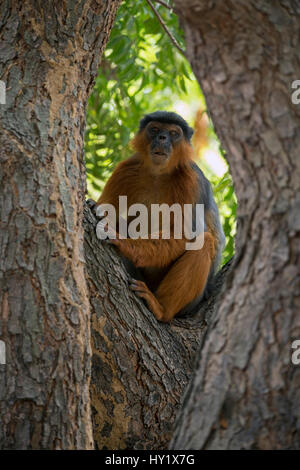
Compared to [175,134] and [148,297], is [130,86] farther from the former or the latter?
[148,297]

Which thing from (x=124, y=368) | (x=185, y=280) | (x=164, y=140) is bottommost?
(x=124, y=368)

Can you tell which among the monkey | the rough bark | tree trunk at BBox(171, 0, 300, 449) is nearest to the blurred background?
the monkey

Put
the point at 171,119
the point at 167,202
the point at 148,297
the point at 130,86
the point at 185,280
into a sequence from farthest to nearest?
the point at 130,86 < the point at 171,119 < the point at 167,202 < the point at 185,280 < the point at 148,297

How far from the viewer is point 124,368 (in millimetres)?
4379

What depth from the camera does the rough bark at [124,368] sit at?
4309 millimetres

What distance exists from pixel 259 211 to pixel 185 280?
305 cm

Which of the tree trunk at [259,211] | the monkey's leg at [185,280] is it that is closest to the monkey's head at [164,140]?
the monkey's leg at [185,280]

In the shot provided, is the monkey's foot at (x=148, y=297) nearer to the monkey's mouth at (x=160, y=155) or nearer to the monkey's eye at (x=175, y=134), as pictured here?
the monkey's mouth at (x=160, y=155)

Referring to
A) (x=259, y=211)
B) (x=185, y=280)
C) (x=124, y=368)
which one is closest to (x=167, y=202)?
(x=185, y=280)

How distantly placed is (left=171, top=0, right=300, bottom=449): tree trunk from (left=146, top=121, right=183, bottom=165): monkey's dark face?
3438mm

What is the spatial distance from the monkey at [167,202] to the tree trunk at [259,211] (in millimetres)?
2492

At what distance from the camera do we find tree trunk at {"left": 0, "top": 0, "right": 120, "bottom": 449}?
3.18 metres

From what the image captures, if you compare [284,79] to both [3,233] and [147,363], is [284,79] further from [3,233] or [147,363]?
[147,363]

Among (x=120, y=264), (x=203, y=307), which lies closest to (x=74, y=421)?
(x=120, y=264)
